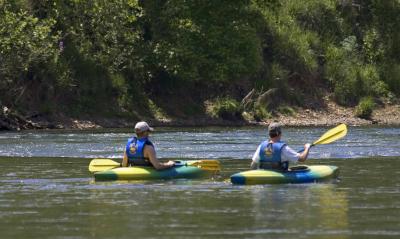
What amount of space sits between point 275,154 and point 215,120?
2512 centimetres

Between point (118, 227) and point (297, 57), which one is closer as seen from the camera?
point (118, 227)

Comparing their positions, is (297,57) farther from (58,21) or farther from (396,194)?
(396,194)

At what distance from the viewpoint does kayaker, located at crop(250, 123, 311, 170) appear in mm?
19906

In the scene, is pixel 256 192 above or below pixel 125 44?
below

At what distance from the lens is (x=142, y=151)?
20.9 meters

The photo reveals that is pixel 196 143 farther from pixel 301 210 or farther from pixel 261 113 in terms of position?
pixel 301 210

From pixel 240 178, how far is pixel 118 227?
5790 mm

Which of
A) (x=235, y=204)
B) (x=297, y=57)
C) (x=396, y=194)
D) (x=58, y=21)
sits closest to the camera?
(x=235, y=204)

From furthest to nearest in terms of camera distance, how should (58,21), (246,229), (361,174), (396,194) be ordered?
(58,21), (361,174), (396,194), (246,229)

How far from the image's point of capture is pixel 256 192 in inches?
733

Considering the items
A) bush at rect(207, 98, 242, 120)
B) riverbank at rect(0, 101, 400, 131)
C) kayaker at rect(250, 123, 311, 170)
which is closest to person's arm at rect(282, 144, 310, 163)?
kayaker at rect(250, 123, 311, 170)

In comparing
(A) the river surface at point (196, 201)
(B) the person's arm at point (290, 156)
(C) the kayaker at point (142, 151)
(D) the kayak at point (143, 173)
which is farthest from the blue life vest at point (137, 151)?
(B) the person's arm at point (290, 156)

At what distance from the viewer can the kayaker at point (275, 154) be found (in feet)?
65.3

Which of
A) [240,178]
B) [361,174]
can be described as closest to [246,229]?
[240,178]
